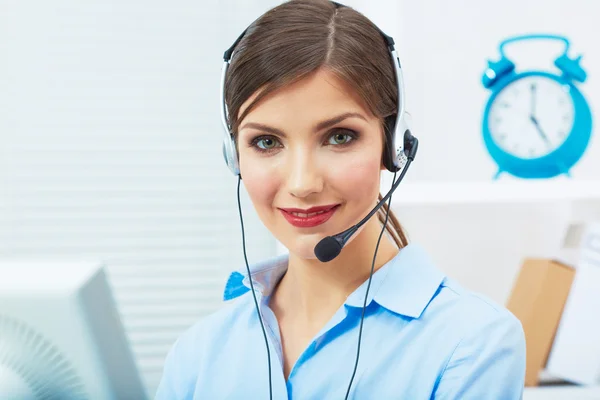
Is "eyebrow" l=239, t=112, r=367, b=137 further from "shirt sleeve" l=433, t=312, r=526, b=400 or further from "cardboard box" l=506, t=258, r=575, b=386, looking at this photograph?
"cardboard box" l=506, t=258, r=575, b=386

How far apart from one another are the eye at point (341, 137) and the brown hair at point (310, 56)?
0.04 m

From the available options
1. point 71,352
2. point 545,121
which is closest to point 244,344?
point 71,352

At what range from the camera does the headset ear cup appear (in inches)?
38.6

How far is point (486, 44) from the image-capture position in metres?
1.98

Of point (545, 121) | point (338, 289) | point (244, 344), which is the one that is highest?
point (545, 121)

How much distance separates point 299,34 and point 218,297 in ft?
4.83

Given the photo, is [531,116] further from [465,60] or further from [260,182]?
[260,182]

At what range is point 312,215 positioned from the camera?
94 centimetres

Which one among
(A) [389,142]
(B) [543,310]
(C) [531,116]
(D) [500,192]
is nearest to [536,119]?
(C) [531,116]

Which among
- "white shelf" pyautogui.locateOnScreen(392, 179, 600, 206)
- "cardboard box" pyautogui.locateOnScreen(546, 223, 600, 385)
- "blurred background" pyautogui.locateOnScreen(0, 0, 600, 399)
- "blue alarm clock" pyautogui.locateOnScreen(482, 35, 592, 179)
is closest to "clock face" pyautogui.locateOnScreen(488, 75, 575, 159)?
"blue alarm clock" pyautogui.locateOnScreen(482, 35, 592, 179)

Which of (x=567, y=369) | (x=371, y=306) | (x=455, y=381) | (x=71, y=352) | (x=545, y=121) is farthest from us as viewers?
(x=545, y=121)

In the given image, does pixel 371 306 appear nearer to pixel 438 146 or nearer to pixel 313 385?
pixel 313 385

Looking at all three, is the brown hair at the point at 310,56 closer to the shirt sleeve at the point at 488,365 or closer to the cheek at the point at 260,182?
the cheek at the point at 260,182

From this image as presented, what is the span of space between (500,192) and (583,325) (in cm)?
35
